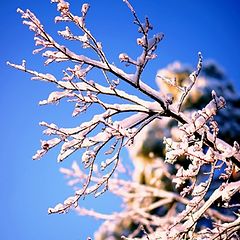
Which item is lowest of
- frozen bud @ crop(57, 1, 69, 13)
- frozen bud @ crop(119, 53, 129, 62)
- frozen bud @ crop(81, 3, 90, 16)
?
frozen bud @ crop(119, 53, 129, 62)

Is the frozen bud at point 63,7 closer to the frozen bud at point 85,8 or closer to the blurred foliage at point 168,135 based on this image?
the frozen bud at point 85,8

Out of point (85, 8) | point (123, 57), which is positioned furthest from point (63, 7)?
point (123, 57)

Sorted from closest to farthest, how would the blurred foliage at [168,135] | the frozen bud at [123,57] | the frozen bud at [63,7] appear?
the frozen bud at [63,7], the frozen bud at [123,57], the blurred foliage at [168,135]

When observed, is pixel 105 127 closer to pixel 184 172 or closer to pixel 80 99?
pixel 80 99

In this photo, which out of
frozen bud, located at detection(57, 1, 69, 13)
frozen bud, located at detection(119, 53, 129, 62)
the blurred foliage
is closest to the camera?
frozen bud, located at detection(57, 1, 69, 13)

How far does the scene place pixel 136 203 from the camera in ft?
32.5

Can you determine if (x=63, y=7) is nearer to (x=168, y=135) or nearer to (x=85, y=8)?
(x=85, y=8)

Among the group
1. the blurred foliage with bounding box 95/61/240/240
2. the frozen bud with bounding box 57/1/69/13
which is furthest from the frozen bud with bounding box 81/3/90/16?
the blurred foliage with bounding box 95/61/240/240

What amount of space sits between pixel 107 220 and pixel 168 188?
206 cm

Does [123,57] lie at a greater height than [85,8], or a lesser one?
lesser

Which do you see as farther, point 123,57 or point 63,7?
point 123,57

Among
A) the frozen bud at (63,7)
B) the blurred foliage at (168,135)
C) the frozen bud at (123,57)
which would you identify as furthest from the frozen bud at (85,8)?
the blurred foliage at (168,135)

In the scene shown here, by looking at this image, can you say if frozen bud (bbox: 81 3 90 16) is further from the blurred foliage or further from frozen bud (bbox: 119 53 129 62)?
the blurred foliage

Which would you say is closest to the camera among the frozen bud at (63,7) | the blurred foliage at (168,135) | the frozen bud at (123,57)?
the frozen bud at (63,7)
